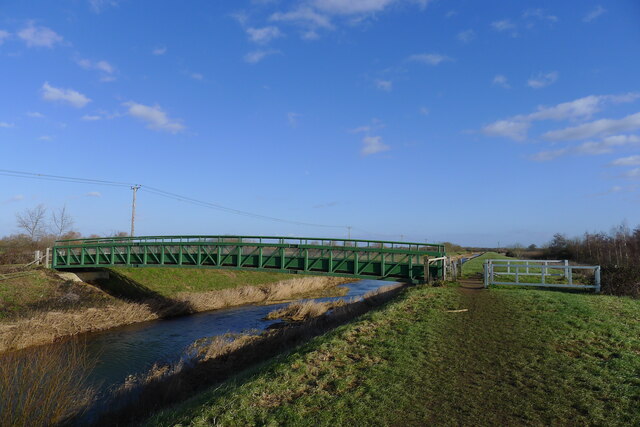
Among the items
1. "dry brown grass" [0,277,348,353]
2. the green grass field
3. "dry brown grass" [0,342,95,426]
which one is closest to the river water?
"dry brown grass" [0,277,348,353]

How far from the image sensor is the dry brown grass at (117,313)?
1784 centimetres

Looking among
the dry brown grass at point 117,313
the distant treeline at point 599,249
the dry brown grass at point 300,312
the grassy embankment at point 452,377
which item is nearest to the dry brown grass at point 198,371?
the grassy embankment at point 452,377

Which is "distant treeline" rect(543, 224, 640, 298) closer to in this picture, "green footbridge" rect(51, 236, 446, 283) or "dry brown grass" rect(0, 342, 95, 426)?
"green footbridge" rect(51, 236, 446, 283)

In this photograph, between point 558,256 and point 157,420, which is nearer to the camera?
point 157,420

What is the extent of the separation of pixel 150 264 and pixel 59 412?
20620 millimetres

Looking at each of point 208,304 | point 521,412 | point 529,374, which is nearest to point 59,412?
point 521,412

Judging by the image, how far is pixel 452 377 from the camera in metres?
Answer: 7.00

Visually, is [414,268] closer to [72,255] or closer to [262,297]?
[262,297]

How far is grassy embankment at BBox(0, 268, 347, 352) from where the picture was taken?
19.2 meters

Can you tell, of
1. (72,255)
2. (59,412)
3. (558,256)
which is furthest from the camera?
(558,256)

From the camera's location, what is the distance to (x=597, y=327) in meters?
9.80

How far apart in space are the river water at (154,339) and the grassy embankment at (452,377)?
8744 mm

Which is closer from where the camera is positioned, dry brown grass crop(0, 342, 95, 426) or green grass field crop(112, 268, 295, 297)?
dry brown grass crop(0, 342, 95, 426)

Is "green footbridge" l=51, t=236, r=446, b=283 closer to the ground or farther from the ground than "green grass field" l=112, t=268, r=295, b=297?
farther from the ground
